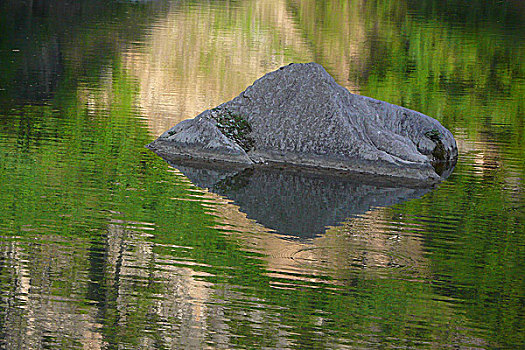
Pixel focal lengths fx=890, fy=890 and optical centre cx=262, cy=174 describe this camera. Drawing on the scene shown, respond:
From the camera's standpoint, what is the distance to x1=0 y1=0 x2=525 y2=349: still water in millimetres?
8594

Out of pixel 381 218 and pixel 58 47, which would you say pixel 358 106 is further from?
pixel 58 47

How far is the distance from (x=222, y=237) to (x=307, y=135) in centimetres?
527

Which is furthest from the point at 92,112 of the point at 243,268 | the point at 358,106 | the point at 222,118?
the point at 243,268

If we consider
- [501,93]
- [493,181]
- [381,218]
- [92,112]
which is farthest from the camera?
[501,93]

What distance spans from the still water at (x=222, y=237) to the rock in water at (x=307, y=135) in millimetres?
702

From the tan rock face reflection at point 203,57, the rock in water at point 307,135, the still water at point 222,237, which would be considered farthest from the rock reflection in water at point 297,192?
the tan rock face reflection at point 203,57

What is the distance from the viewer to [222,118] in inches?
650

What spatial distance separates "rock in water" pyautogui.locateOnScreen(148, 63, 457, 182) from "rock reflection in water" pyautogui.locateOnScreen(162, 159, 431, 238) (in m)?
0.47

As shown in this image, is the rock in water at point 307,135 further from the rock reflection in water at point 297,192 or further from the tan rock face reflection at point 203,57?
the tan rock face reflection at point 203,57

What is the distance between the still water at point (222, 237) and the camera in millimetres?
8594

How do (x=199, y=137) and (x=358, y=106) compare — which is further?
(x=358, y=106)

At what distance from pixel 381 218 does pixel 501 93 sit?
15.2 metres

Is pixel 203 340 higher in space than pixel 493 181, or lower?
higher

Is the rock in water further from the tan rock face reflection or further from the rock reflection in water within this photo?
the tan rock face reflection
